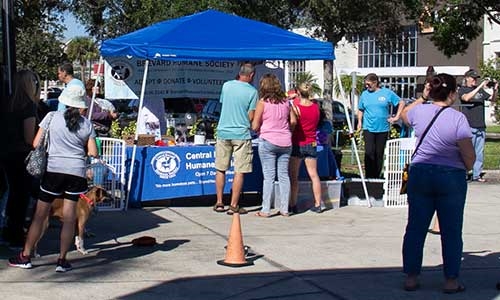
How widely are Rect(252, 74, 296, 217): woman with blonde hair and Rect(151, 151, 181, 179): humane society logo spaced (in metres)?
1.28

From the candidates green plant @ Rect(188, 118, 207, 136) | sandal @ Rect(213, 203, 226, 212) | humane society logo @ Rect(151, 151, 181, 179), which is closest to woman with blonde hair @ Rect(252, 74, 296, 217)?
sandal @ Rect(213, 203, 226, 212)

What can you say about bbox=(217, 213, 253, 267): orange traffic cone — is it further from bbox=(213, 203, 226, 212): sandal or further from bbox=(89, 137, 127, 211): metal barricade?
bbox=(89, 137, 127, 211): metal barricade

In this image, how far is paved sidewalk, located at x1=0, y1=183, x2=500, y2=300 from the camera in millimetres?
7043

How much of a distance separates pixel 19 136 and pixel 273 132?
3560 mm

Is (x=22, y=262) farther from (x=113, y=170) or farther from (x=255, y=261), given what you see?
(x=113, y=170)

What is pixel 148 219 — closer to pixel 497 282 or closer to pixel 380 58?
pixel 497 282

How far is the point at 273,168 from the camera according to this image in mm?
10930

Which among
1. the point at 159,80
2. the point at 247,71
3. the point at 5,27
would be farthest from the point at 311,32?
the point at 5,27

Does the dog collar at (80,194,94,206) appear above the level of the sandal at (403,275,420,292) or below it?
above

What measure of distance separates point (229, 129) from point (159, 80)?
9.12 feet

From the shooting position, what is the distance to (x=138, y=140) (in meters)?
11.7

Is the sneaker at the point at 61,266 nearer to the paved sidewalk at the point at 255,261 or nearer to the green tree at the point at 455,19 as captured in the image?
the paved sidewalk at the point at 255,261

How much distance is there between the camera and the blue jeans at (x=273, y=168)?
10.8 m

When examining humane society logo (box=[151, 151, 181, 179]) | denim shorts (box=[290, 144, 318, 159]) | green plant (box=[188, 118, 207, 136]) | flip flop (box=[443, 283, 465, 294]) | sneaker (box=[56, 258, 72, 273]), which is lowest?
flip flop (box=[443, 283, 465, 294])
